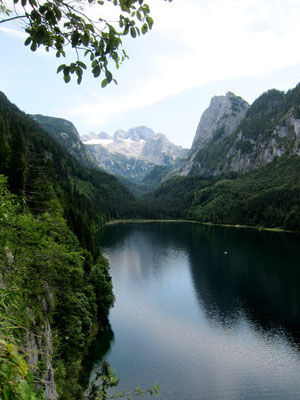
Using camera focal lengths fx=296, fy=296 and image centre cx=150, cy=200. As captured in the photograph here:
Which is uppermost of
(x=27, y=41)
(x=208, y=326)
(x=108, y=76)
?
(x=27, y=41)

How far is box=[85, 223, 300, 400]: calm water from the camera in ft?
148

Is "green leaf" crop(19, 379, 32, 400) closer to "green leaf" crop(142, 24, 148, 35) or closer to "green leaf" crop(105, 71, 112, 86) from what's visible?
"green leaf" crop(105, 71, 112, 86)

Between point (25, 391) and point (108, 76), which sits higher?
point (108, 76)

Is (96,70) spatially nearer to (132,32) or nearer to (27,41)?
(132,32)

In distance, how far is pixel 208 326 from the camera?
63.1m

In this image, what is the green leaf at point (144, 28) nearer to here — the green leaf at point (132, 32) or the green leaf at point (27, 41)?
the green leaf at point (132, 32)

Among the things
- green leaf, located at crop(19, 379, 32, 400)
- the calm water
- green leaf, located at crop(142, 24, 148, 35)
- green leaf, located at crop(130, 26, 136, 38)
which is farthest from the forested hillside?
the calm water

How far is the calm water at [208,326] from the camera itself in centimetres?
4509

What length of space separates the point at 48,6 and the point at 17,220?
21.5m

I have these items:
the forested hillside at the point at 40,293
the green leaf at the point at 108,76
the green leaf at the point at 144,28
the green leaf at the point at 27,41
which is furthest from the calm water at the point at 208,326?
the green leaf at the point at 27,41

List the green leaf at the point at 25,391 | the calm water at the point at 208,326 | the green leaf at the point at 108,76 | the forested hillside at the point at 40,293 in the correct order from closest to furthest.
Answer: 1. the green leaf at the point at 25,391
2. the forested hillside at the point at 40,293
3. the green leaf at the point at 108,76
4. the calm water at the point at 208,326

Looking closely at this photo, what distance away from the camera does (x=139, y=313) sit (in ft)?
227

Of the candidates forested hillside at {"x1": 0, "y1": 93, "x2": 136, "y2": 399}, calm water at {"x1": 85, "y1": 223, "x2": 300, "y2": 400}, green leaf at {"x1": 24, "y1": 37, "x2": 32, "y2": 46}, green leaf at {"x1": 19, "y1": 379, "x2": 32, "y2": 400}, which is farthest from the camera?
calm water at {"x1": 85, "y1": 223, "x2": 300, "y2": 400}

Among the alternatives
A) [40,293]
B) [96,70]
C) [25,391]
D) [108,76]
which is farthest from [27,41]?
[40,293]
